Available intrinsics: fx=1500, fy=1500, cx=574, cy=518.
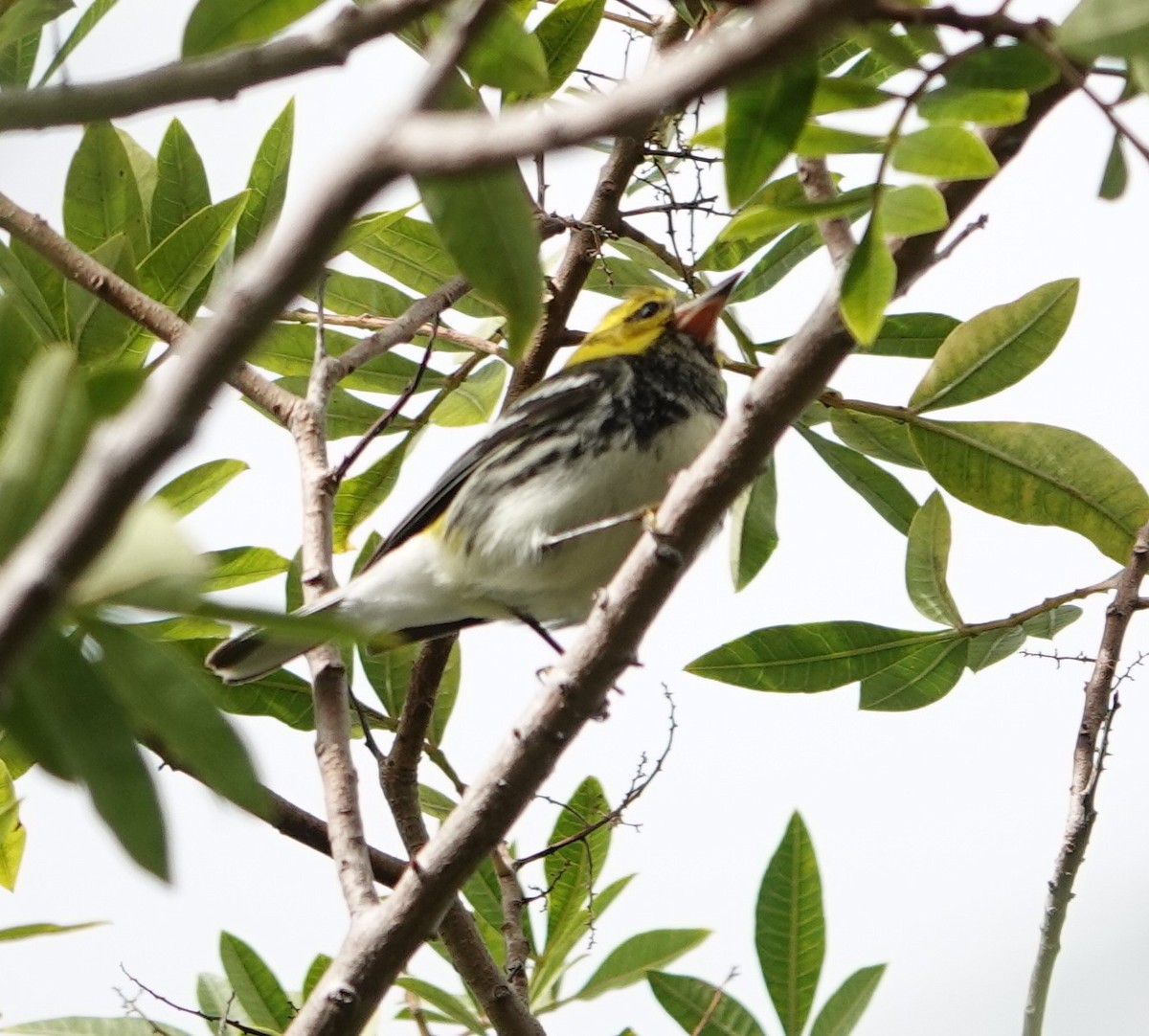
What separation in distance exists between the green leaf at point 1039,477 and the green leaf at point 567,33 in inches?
30.8

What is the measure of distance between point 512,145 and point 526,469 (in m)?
2.39

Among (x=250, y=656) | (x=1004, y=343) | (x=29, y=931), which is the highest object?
(x=1004, y=343)

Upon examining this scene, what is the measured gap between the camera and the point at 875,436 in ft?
8.22

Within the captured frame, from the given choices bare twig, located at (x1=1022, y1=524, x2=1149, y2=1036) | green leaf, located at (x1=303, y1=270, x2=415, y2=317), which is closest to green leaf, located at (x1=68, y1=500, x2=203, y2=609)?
bare twig, located at (x1=1022, y1=524, x2=1149, y2=1036)

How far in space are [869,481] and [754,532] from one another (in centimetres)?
22

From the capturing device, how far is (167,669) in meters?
0.85

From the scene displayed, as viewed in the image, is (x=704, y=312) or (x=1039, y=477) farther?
(x=704, y=312)

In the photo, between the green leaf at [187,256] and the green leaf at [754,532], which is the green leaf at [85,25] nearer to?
the green leaf at [187,256]

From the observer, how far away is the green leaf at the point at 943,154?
103cm

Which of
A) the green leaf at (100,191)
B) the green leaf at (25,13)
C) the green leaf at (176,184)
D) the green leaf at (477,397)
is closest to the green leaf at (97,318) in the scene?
the green leaf at (100,191)

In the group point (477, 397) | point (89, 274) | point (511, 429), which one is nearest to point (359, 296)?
point (477, 397)

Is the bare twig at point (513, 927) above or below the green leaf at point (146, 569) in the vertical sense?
above

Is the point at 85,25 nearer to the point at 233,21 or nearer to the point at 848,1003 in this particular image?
the point at 233,21

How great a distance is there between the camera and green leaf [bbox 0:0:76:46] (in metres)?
1.50
